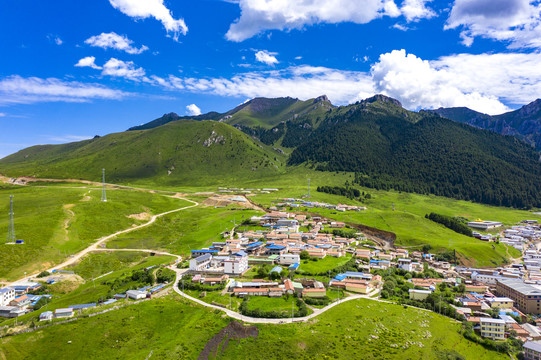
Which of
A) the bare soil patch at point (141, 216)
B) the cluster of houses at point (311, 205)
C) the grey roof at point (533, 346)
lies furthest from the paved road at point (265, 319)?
the cluster of houses at point (311, 205)

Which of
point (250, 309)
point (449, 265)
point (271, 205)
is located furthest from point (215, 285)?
point (271, 205)

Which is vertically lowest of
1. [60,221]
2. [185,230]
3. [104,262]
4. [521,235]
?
[521,235]

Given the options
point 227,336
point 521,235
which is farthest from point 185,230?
point 521,235

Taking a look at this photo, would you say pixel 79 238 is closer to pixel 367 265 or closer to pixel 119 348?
pixel 119 348

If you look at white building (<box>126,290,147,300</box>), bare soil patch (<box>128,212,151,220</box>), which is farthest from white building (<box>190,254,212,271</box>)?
bare soil patch (<box>128,212,151,220</box>)

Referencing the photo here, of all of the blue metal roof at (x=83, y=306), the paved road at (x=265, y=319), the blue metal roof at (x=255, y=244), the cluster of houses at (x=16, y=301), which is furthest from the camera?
the blue metal roof at (x=255, y=244)

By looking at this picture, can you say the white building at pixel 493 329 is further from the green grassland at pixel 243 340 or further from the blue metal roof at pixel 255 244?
the blue metal roof at pixel 255 244

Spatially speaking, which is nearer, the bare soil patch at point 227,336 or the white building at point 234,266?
the bare soil patch at point 227,336

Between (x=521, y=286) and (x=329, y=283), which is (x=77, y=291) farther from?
(x=521, y=286)
